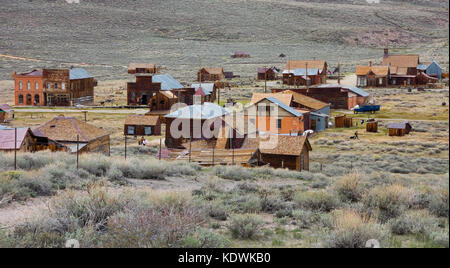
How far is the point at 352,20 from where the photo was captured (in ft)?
551

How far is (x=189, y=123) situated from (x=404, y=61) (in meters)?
53.2

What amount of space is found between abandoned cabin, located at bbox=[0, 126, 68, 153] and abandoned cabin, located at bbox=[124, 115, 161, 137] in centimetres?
1353

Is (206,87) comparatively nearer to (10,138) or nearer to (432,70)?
(432,70)

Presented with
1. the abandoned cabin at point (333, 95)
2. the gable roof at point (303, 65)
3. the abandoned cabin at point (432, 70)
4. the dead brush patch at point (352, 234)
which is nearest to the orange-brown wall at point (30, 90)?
the abandoned cabin at point (333, 95)

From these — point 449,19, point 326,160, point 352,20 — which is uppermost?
point 352,20

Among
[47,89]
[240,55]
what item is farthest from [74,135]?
[240,55]

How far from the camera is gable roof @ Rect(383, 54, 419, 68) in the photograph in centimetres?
7600

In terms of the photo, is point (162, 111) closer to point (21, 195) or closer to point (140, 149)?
point (140, 149)

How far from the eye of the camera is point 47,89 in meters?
56.1

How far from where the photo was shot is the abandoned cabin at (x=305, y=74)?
245ft

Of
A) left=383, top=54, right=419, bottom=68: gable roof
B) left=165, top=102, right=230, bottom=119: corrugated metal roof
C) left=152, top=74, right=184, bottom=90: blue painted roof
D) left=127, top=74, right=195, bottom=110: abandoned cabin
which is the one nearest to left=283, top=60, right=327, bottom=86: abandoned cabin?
left=383, top=54, right=419, bottom=68: gable roof

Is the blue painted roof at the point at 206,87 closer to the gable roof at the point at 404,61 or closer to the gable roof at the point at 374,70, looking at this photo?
the gable roof at the point at 374,70

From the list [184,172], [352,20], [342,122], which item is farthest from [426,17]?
[184,172]

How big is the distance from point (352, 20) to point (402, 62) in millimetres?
95436
